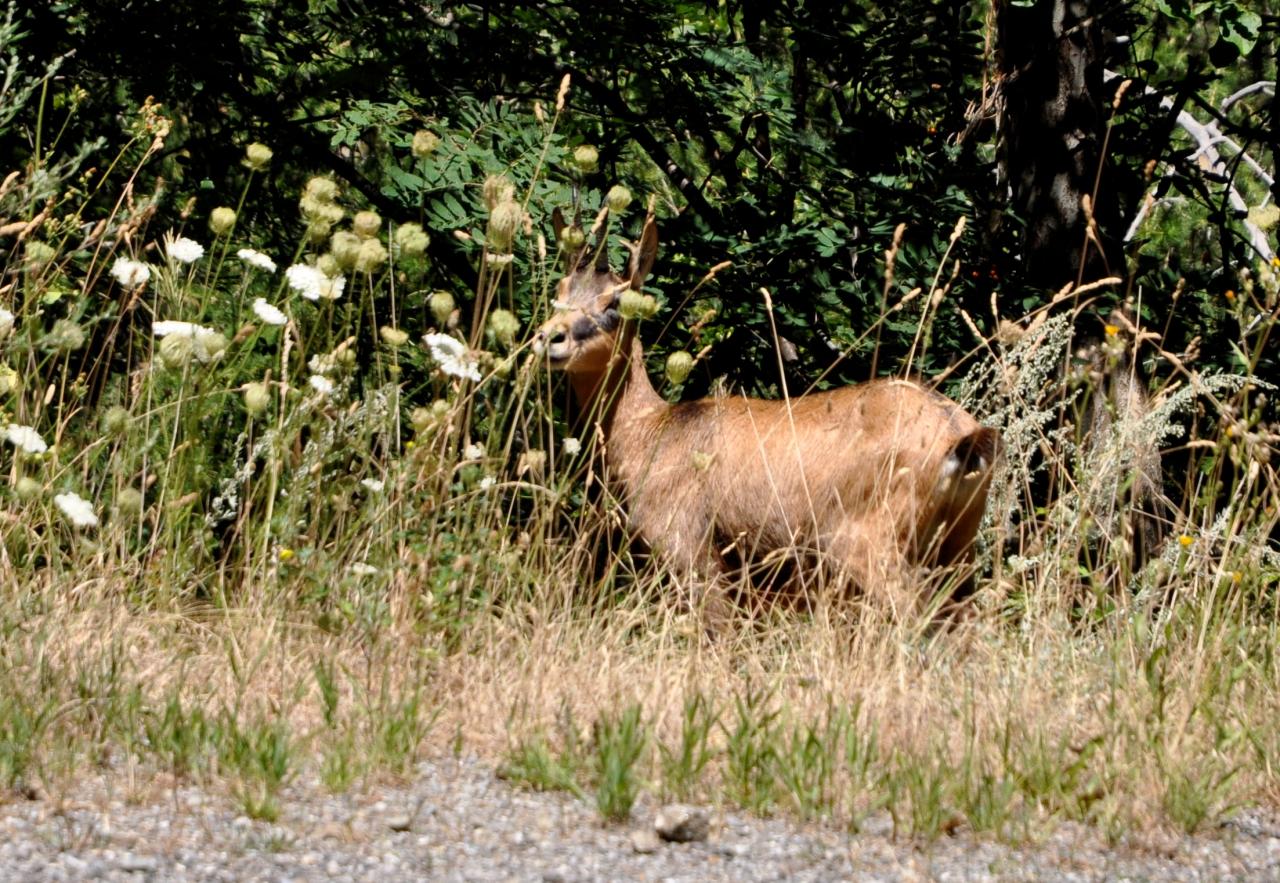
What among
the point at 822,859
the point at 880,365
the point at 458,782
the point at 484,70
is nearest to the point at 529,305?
the point at 484,70

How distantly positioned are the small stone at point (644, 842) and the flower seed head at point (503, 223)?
6.24ft

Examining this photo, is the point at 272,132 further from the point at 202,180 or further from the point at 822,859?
the point at 822,859

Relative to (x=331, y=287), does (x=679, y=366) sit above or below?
below

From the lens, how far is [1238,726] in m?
4.25

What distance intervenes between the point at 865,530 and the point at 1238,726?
2.07m

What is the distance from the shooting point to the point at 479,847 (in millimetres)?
3320

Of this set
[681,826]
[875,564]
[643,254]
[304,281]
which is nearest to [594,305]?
[643,254]

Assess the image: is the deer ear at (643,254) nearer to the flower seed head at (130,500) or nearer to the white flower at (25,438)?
the flower seed head at (130,500)

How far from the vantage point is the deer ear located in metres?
6.60

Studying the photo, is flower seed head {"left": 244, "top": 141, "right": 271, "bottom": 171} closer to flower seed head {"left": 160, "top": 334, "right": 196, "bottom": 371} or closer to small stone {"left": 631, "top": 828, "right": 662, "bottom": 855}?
flower seed head {"left": 160, "top": 334, "right": 196, "bottom": 371}

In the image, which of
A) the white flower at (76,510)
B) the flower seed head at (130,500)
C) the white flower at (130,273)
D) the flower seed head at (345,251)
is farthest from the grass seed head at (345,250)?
the white flower at (76,510)

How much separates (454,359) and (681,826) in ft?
5.77

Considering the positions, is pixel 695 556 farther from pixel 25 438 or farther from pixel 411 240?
pixel 25 438

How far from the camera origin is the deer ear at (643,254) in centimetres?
660
